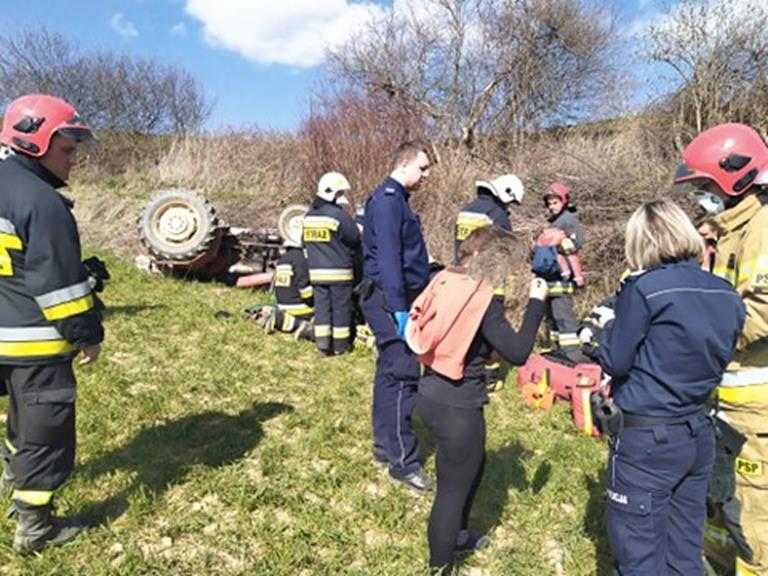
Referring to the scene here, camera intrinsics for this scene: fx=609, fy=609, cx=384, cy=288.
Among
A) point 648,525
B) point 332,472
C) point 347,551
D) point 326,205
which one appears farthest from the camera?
point 326,205

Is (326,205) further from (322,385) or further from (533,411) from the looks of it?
(533,411)

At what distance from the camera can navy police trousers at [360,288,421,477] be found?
3.88 m

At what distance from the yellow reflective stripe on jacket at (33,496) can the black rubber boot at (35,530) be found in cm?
Result: 3

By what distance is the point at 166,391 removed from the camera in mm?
5160

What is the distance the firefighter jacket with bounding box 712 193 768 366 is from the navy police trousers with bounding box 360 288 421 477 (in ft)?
6.05

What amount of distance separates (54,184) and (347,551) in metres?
2.38

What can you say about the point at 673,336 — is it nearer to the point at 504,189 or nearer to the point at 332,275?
the point at 504,189

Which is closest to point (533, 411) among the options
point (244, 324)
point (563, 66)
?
point (244, 324)

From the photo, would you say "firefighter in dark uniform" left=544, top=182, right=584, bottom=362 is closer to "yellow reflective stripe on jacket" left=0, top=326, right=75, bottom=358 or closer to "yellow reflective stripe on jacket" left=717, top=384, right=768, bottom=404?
"yellow reflective stripe on jacket" left=717, top=384, right=768, bottom=404

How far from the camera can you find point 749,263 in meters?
2.55

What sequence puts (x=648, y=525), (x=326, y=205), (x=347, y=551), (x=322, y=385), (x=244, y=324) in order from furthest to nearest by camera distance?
(x=244, y=324)
(x=326, y=205)
(x=322, y=385)
(x=347, y=551)
(x=648, y=525)

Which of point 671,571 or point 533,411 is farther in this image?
point 533,411

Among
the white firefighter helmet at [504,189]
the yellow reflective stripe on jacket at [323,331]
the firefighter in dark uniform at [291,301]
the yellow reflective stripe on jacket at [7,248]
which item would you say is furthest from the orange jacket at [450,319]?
the firefighter in dark uniform at [291,301]

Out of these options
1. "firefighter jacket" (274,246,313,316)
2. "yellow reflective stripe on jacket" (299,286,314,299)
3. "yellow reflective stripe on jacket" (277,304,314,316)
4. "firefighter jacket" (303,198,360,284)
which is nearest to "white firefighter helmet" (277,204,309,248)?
"firefighter jacket" (274,246,313,316)
